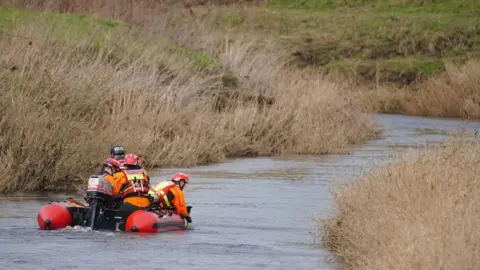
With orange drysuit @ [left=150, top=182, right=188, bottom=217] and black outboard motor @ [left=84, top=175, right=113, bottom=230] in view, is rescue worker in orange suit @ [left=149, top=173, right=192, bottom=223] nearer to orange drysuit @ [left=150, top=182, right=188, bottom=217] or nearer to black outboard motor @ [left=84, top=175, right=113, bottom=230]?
orange drysuit @ [left=150, top=182, right=188, bottom=217]

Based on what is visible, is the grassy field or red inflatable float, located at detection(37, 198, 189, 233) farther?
the grassy field

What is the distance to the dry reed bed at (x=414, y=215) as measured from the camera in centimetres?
1093

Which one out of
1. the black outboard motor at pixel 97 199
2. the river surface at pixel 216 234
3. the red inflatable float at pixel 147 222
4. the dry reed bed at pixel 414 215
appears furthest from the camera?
the red inflatable float at pixel 147 222

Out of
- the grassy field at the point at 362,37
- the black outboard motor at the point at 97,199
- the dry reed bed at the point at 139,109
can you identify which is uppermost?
the grassy field at the point at 362,37

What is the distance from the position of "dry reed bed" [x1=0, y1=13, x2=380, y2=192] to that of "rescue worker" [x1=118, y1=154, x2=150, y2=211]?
4.44 m

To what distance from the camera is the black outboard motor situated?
1619 cm

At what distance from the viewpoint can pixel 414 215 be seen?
42.5ft

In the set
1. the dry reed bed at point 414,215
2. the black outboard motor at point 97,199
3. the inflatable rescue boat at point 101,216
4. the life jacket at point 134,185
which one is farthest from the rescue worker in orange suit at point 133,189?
the dry reed bed at point 414,215

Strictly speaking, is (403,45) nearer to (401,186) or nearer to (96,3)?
(96,3)

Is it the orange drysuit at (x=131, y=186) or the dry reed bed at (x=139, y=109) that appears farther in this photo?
the dry reed bed at (x=139, y=109)

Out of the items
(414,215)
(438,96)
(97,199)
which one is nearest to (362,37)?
(438,96)

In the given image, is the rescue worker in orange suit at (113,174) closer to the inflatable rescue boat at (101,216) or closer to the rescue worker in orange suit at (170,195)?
the inflatable rescue boat at (101,216)

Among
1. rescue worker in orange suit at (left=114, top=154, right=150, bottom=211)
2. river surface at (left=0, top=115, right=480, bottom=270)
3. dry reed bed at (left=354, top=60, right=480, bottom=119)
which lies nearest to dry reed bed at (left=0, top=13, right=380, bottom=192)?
river surface at (left=0, top=115, right=480, bottom=270)

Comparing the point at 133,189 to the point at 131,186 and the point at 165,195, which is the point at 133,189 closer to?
the point at 131,186
